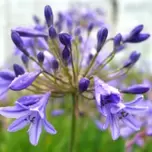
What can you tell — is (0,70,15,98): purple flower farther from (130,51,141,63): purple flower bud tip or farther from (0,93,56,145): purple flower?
(130,51,141,63): purple flower bud tip

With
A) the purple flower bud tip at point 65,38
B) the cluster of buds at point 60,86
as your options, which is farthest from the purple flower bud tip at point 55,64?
the purple flower bud tip at point 65,38

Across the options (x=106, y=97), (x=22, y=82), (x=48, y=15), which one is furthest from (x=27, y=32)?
(x=106, y=97)

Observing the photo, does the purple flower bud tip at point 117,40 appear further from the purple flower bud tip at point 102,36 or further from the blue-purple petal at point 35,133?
the blue-purple petal at point 35,133

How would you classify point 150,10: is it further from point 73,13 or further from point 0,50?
point 73,13

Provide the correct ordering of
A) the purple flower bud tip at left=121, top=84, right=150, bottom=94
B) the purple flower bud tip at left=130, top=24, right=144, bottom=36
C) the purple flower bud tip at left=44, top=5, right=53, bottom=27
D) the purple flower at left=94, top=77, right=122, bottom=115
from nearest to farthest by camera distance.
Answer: the purple flower at left=94, top=77, right=122, bottom=115 → the purple flower bud tip at left=121, top=84, right=150, bottom=94 → the purple flower bud tip at left=44, top=5, right=53, bottom=27 → the purple flower bud tip at left=130, top=24, right=144, bottom=36

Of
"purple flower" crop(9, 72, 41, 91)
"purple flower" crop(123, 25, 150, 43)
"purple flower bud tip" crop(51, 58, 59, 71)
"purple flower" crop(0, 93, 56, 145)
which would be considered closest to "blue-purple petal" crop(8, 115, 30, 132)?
"purple flower" crop(0, 93, 56, 145)

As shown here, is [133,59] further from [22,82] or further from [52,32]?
[22,82]
